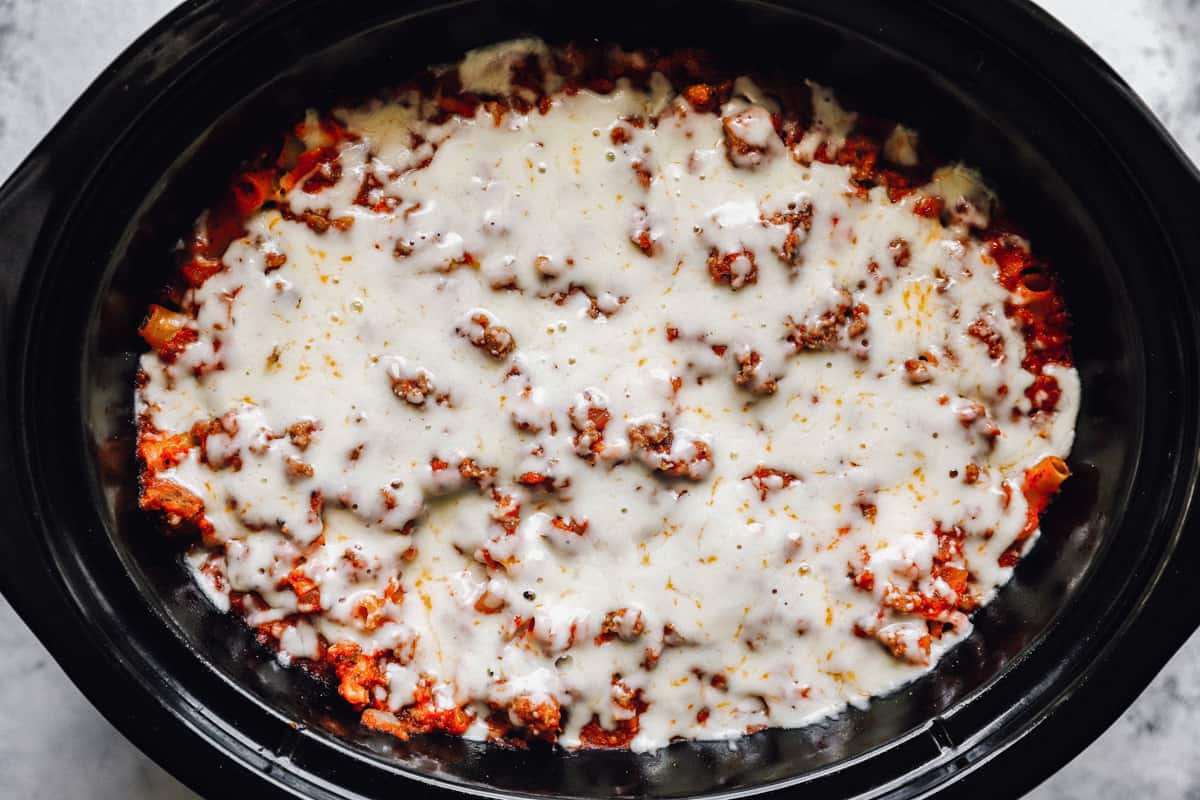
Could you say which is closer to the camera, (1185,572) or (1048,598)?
(1185,572)

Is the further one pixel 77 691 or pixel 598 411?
pixel 77 691

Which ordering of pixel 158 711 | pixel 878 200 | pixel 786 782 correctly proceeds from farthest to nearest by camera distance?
pixel 878 200, pixel 786 782, pixel 158 711

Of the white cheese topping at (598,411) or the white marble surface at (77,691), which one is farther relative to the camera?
the white marble surface at (77,691)

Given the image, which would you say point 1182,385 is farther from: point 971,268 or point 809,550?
point 809,550

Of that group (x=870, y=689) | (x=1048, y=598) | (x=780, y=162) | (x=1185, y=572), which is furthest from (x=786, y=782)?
(x=780, y=162)
